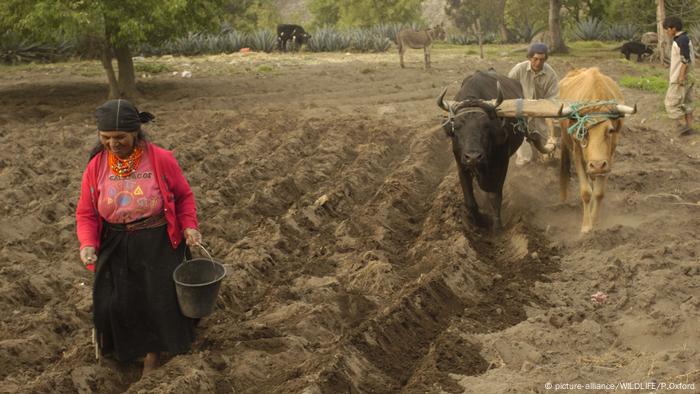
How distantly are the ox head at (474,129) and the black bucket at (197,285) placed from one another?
3018 millimetres

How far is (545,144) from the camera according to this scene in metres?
9.95

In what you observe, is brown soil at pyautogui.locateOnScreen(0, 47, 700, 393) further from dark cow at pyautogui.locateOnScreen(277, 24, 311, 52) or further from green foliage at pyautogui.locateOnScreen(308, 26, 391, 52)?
green foliage at pyautogui.locateOnScreen(308, 26, 391, 52)

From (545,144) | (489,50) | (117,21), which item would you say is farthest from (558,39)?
(545,144)

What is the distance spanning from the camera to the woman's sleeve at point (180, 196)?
5422 mm

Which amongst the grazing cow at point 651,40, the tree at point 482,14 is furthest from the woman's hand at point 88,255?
the tree at point 482,14

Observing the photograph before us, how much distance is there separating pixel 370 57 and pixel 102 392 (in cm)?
2318

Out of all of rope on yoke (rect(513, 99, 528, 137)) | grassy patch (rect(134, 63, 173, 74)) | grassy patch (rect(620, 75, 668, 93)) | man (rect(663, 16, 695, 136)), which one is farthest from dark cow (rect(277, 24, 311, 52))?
rope on yoke (rect(513, 99, 528, 137))

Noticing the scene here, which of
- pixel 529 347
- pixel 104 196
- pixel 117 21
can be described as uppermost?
pixel 117 21

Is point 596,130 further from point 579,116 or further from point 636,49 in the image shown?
point 636,49

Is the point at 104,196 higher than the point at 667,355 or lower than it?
higher

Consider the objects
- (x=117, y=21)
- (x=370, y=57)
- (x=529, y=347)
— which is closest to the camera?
(x=529, y=347)

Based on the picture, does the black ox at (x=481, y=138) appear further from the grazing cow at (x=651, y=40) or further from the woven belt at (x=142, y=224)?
the grazing cow at (x=651, y=40)

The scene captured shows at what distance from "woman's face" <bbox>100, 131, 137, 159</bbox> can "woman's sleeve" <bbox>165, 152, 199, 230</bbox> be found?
0.28 m

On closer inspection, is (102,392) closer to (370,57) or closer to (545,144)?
(545,144)
